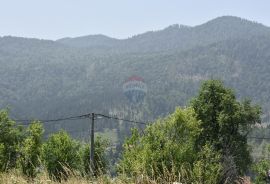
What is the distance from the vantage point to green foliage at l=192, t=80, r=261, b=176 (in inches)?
2115

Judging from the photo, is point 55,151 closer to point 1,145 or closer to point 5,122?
point 1,145

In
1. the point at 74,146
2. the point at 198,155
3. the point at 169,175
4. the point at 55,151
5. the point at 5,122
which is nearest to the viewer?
the point at 169,175

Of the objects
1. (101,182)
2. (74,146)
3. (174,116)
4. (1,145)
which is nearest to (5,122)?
(1,145)

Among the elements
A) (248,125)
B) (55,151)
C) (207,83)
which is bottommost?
(55,151)

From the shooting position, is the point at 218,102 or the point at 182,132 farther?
the point at 218,102

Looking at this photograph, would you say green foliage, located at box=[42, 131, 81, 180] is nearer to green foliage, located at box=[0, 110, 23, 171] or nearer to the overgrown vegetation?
the overgrown vegetation

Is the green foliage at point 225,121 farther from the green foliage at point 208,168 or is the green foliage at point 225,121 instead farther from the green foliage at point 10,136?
the green foliage at point 10,136


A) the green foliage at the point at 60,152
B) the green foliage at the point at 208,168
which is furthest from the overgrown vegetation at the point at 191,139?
the green foliage at the point at 208,168

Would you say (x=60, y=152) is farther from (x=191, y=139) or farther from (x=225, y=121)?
(x=225, y=121)

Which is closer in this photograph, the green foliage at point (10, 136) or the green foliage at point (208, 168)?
the green foliage at point (208, 168)

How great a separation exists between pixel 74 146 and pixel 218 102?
1915cm

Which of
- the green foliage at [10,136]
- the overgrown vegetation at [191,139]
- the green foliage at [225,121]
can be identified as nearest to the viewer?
the overgrown vegetation at [191,139]

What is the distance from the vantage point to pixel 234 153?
53.9m

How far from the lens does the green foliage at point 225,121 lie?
176 ft
